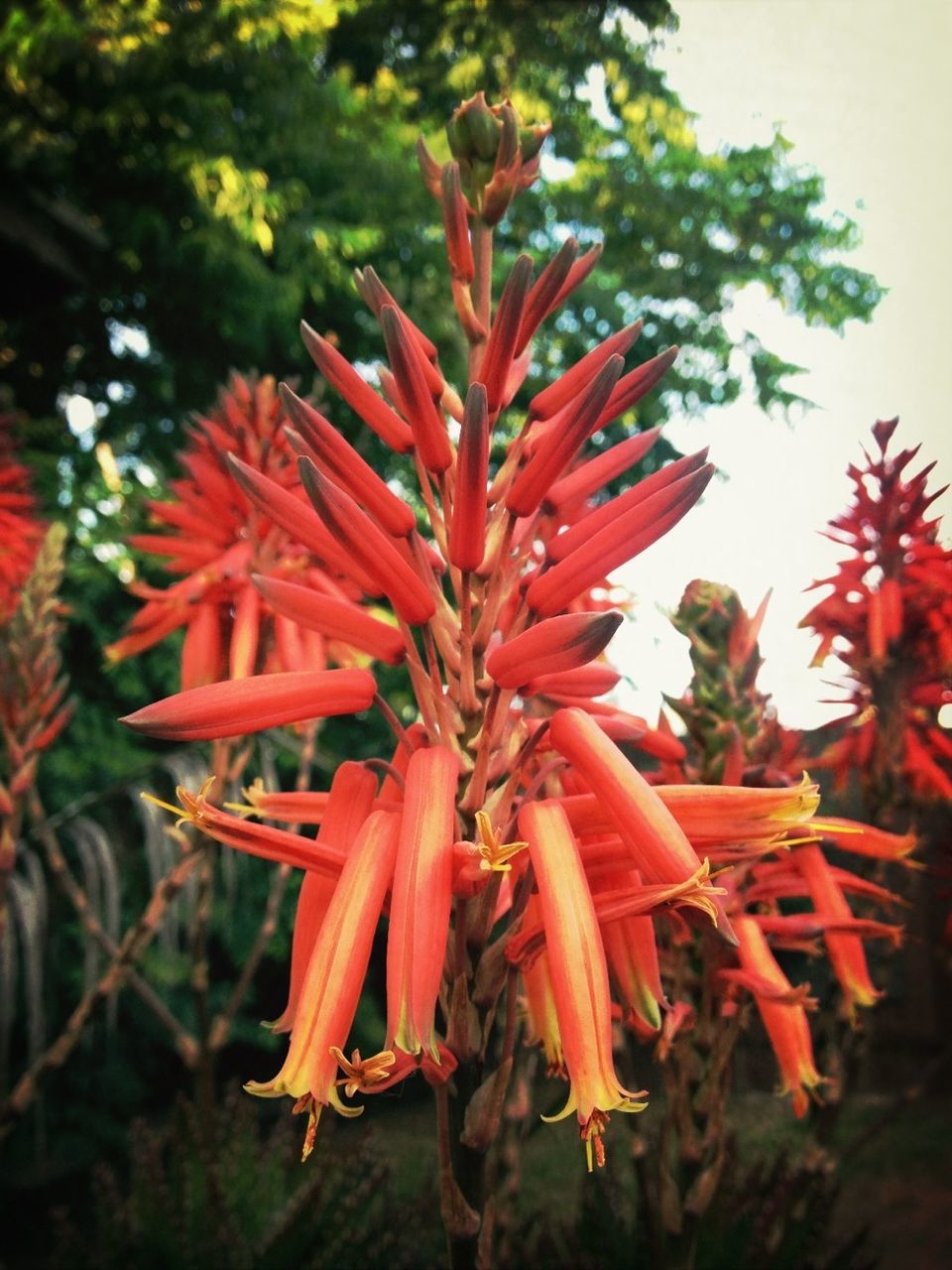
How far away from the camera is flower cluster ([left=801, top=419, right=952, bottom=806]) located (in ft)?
2.45

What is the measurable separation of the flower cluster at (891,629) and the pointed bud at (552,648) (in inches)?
18.7

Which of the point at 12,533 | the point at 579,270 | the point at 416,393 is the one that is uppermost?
the point at 12,533

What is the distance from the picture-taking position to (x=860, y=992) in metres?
0.61

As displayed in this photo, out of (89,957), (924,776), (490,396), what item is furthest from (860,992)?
(89,957)

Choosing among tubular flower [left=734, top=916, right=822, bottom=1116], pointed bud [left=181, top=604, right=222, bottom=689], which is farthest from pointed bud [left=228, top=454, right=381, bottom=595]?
pointed bud [left=181, top=604, right=222, bottom=689]

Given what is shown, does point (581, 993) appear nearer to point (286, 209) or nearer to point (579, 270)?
point (579, 270)

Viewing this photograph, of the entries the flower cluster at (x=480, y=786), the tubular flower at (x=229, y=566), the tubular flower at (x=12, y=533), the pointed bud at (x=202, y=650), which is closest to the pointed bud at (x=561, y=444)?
the flower cluster at (x=480, y=786)

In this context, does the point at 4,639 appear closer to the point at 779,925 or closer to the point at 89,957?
the point at 89,957

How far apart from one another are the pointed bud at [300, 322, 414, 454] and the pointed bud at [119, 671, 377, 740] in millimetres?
150

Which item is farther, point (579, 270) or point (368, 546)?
point (579, 270)

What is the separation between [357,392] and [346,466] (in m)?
0.07

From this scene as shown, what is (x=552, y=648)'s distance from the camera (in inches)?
15.1

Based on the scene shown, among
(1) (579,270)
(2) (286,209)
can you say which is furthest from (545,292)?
(2) (286,209)

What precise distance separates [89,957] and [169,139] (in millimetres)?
1484
